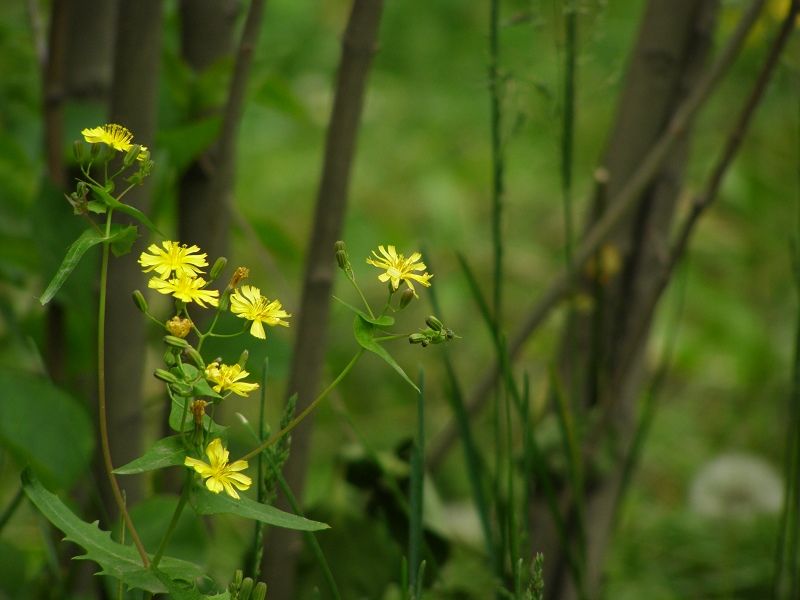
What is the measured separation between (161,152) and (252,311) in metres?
0.47

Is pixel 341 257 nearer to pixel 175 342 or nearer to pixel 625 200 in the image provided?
pixel 175 342

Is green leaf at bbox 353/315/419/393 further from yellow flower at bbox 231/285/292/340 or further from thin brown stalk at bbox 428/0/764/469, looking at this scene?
thin brown stalk at bbox 428/0/764/469

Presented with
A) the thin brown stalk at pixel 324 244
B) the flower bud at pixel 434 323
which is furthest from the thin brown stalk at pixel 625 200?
the flower bud at pixel 434 323

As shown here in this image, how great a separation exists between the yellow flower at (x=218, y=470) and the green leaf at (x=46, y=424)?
33cm

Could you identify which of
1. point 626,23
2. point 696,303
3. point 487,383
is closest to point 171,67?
point 487,383

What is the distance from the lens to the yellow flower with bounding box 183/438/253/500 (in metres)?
0.35

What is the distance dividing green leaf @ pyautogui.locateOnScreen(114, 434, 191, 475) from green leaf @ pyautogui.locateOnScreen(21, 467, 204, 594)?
4 centimetres

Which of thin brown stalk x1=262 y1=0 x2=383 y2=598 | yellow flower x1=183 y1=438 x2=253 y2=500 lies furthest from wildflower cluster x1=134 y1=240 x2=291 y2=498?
thin brown stalk x1=262 y1=0 x2=383 y2=598

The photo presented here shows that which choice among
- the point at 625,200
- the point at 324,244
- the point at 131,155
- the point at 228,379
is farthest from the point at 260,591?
the point at 625,200

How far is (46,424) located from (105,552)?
0.33 metres

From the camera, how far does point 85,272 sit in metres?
0.72

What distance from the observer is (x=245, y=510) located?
0.36 metres

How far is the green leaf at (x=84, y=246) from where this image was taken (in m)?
0.35

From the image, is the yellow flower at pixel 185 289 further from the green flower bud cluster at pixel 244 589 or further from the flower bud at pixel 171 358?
the green flower bud cluster at pixel 244 589
